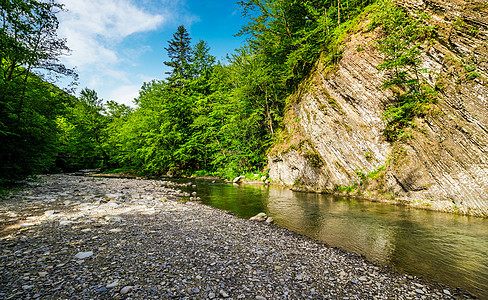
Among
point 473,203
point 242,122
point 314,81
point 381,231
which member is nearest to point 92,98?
point 242,122

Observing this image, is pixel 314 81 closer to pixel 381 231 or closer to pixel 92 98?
pixel 381 231

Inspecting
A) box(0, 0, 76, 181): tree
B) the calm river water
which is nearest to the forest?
box(0, 0, 76, 181): tree

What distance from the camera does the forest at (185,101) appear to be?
10.4 m

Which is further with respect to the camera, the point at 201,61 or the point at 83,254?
the point at 201,61

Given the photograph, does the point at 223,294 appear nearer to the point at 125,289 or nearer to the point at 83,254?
the point at 125,289

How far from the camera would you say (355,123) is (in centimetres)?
1323

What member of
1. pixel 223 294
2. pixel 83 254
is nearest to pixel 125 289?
pixel 223 294

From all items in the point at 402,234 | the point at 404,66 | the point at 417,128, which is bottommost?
the point at 402,234

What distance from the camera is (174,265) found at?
3.82 metres

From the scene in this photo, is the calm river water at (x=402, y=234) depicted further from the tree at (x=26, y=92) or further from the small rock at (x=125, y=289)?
the tree at (x=26, y=92)

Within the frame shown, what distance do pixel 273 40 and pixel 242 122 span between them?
986cm

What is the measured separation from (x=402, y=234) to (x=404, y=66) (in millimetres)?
9722

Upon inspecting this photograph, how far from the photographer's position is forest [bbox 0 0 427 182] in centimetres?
1043

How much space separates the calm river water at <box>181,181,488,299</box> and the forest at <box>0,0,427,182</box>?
5.79 metres
